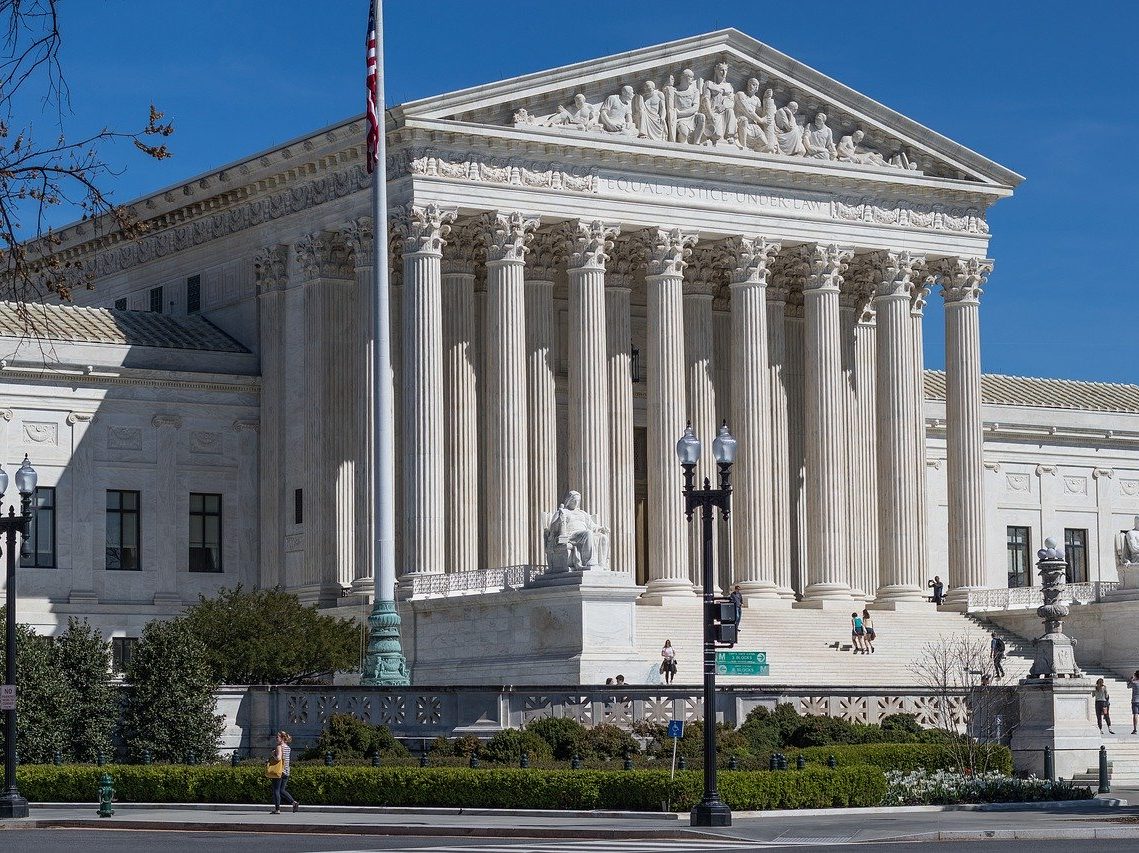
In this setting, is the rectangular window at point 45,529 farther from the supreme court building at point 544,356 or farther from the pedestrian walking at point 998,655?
the pedestrian walking at point 998,655

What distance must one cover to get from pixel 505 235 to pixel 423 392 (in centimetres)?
599

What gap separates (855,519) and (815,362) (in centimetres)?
597

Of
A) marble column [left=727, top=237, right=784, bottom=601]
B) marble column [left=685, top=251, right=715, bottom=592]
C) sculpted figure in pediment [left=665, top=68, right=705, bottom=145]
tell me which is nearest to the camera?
sculpted figure in pediment [left=665, top=68, right=705, bottom=145]

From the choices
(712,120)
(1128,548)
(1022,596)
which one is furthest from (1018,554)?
(712,120)

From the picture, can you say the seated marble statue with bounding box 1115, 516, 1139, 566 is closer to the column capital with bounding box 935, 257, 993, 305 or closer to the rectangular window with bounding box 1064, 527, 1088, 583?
the column capital with bounding box 935, 257, 993, 305

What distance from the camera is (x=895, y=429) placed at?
80.1 metres

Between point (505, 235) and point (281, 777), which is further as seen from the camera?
point (505, 235)

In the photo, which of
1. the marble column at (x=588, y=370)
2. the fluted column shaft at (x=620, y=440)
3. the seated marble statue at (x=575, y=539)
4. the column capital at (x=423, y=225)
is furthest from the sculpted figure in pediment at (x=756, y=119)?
the seated marble statue at (x=575, y=539)

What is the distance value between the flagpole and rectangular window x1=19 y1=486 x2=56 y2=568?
24.8m

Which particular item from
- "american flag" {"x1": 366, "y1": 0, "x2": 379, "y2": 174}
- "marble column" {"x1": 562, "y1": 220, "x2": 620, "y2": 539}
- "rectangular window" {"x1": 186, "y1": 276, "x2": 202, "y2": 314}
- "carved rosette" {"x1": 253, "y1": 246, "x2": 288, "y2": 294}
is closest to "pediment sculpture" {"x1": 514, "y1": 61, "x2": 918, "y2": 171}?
"marble column" {"x1": 562, "y1": 220, "x2": 620, "y2": 539}

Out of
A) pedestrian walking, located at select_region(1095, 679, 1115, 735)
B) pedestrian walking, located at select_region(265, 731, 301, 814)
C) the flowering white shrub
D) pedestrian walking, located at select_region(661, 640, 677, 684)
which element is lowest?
the flowering white shrub

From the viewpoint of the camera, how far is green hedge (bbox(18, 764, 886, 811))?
133ft

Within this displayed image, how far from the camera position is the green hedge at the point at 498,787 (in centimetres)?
4047

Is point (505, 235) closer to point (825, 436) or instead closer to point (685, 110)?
point (685, 110)
